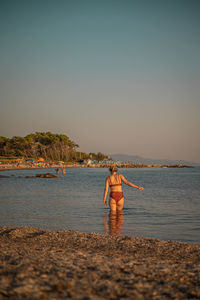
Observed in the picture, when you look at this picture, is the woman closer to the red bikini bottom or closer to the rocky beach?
the red bikini bottom

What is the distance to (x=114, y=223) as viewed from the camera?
1175 cm

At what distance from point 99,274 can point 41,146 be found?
144415mm

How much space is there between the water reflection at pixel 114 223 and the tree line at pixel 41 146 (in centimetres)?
12356

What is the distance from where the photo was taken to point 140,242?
329 inches

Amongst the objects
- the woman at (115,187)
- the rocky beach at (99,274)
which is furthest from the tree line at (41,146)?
the rocky beach at (99,274)

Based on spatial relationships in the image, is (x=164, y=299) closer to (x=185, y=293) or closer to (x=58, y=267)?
(x=185, y=293)

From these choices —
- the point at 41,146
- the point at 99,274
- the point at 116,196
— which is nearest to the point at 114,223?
the point at 116,196

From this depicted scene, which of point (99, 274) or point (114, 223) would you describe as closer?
point (99, 274)

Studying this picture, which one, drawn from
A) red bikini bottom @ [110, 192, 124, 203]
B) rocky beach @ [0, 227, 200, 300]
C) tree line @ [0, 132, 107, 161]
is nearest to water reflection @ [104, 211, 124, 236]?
red bikini bottom @ [110, 192, 124, 203]

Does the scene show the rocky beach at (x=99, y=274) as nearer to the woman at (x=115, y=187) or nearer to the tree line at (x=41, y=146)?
the woman at (x=115, y=187)

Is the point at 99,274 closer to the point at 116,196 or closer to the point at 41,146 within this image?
the point at 116,196

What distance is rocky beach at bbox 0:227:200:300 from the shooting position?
4.18m

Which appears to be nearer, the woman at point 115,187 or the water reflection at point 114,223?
the water reflection at point 114,223

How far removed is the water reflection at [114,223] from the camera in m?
10.3
